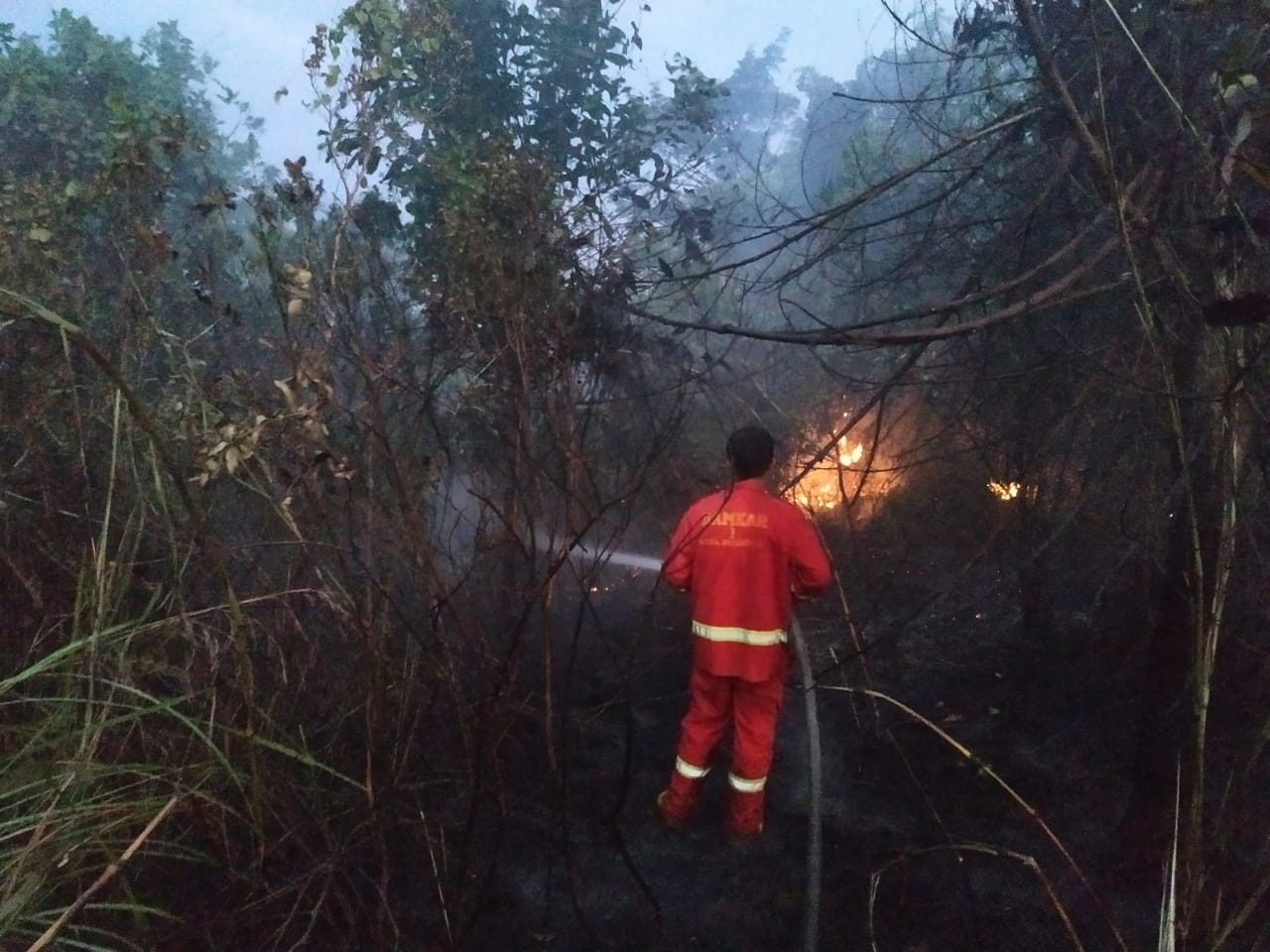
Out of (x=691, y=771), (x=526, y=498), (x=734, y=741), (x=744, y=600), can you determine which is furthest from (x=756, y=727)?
(x=526, y=498)

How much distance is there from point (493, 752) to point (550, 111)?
4.60 m

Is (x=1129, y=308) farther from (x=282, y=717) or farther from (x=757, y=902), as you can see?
(x=282, y=717)

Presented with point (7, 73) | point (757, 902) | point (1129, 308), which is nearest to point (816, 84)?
point (7, 73)

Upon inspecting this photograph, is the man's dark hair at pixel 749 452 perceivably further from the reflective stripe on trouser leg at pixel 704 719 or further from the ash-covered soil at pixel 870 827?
the reflective stripe on trouser leg at pixel 704 719

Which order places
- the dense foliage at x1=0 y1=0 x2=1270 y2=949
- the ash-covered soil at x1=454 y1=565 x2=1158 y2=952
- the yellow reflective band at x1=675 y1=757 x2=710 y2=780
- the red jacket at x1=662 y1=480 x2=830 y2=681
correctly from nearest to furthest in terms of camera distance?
the dense foliage at x1=0 y1=0 x2=1270 y2=949, the ash-covered soil at x1=454 y1=565 x2=1158 y2=952, the red jacket at x1=662 y1=480 x2=830 y2=681, the yellow reflective band at x1=675 y1=757 x2=710 y2=780

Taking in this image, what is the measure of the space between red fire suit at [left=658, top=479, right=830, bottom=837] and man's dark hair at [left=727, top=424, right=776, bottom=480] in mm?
44

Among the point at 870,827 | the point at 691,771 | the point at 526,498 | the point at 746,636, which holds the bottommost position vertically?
the point at 870,827

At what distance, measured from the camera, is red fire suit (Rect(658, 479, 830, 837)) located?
10.9 ft

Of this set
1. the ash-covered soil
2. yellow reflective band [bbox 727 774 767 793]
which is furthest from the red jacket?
yellow reflective band [bbox 727 774 767 793]

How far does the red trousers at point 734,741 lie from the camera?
3379mm

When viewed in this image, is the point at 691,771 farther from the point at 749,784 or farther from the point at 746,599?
the point at 746,599

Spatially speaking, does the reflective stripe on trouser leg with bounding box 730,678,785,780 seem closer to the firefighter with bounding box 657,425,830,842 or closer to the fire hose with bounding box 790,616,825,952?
the firefighter with bounding box 657,425,830,842

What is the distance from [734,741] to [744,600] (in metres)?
0.57

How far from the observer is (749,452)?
11.2 feet
